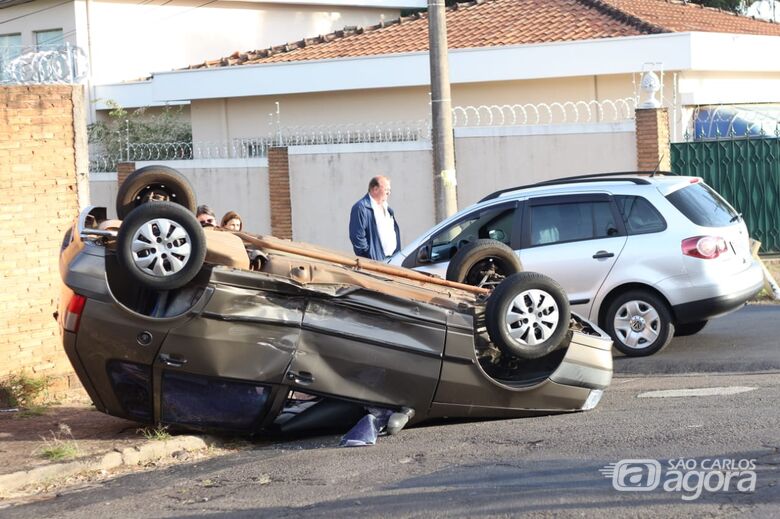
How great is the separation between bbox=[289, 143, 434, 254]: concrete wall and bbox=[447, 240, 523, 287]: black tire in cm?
881

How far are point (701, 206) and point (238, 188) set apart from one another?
1095 centimetres

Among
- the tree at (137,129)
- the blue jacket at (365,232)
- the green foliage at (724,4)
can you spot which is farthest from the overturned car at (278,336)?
the green foliage at (724,4)

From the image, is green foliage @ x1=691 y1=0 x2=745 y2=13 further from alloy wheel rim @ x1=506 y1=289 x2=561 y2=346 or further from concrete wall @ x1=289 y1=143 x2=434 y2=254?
alloy wheel rim @ x1=506 y1=289 x2=561 y2=346

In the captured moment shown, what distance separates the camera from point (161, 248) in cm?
742

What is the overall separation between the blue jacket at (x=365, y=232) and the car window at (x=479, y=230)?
0.66 m

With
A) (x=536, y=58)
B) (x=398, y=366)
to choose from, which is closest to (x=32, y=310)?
(x=398, y=366)

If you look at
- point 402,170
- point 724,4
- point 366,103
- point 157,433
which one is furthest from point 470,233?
point 724,4

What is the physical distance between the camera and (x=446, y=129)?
45.1ft

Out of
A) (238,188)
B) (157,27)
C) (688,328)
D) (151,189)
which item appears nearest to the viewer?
(151,189)

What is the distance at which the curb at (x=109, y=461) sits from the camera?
7.23 meters

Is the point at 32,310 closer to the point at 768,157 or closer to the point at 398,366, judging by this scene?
the point at 398,366

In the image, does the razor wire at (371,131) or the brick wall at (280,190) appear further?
the razor wire at (371,131)

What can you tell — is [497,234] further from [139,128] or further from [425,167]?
[139,128]

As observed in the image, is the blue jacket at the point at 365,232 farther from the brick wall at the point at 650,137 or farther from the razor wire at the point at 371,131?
the razor wire at the point at 371,131
